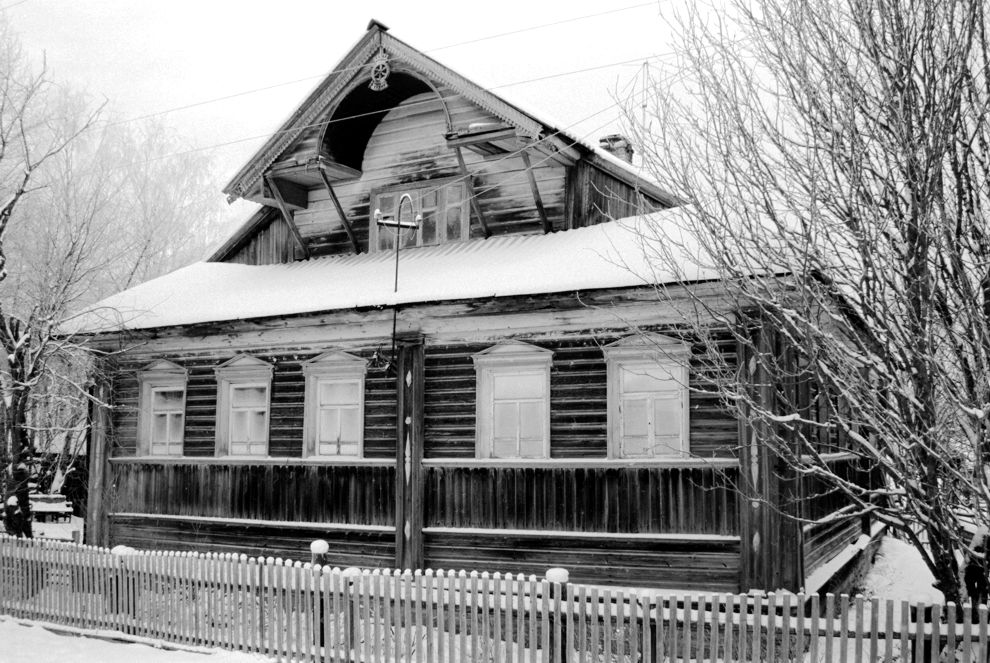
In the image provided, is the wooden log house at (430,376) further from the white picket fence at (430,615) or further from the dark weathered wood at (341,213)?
the white picket fence at (430,615)

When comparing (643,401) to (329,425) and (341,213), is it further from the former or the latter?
(341,213)

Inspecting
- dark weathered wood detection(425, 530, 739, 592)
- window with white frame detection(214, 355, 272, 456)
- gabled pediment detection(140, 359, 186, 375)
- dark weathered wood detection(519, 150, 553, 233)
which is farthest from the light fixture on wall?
gabled pediment detection(140, 359, 186, 375)

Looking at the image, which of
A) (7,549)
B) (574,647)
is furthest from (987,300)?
(7,549)

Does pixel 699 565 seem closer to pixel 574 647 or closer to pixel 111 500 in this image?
pixel 574 647

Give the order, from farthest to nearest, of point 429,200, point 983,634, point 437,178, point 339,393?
point 429,200, point 437,178, point 339,393, point 983,634

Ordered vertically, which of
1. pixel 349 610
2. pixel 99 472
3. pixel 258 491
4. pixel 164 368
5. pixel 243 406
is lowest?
pixel 349 610

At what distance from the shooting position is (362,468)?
13.3 meters

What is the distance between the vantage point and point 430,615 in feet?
29.7

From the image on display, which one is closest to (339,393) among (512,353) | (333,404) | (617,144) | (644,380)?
(333,404)

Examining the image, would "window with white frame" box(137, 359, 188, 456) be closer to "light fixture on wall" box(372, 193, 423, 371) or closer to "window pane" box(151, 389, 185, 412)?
"window pane" box(151, 389, 185, 412)

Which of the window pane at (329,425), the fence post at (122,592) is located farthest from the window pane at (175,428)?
the fence post at (122,592)

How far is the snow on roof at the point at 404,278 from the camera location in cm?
1149

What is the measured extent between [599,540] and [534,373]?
237cm

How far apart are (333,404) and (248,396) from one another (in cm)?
176
